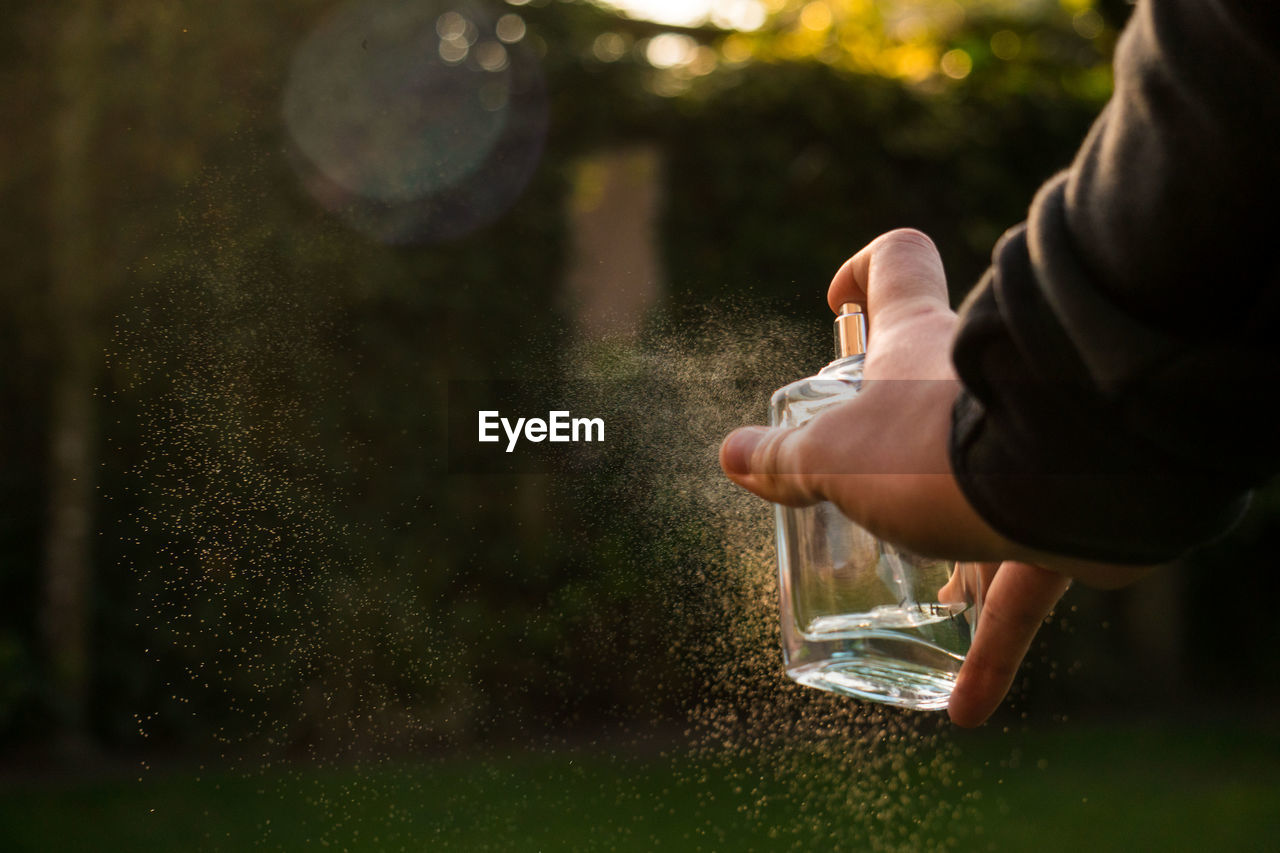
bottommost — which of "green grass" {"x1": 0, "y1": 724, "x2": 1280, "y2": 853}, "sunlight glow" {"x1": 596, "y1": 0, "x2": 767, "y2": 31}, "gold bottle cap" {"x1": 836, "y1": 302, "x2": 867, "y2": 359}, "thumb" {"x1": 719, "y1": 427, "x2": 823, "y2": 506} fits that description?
"green grass" {"x1": 0, "y1": 724, "x2": 1280, "y2": 853}

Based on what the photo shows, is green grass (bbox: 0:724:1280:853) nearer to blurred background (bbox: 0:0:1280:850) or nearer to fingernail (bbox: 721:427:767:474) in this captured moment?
blurred background (bbox: 0:0:1280:850)

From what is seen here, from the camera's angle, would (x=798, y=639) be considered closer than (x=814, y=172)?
Yes

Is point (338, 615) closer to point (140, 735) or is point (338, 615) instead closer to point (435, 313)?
point (140, 735)

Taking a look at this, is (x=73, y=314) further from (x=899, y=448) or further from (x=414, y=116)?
(x=899, y=448)

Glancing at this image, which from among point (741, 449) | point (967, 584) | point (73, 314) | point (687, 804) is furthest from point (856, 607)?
point (73, 314)

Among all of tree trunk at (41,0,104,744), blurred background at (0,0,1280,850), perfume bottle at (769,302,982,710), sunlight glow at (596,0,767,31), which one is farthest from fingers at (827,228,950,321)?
sunlight glow at (596,0,767,31)

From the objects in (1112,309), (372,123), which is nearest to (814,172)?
(372,123)
